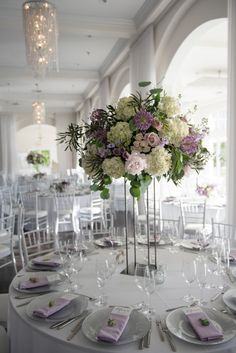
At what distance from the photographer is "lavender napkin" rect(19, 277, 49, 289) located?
6.07ft

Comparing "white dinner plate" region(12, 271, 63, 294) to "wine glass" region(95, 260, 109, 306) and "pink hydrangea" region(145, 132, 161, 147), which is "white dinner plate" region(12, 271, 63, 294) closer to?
"wine glass" region(95, 260, 109, 306)

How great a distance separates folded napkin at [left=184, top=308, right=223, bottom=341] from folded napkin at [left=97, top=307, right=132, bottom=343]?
11.3 inches

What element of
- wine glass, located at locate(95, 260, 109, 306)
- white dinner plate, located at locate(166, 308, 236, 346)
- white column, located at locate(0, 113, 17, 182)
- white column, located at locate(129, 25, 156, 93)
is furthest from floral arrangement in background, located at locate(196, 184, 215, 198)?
white column, located at locate(0, 113, 17, 182)

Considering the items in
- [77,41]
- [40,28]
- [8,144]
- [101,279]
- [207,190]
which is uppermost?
[77,41]

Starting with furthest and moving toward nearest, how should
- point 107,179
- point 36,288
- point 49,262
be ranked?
point 49,262, point 107,179, point 36,288

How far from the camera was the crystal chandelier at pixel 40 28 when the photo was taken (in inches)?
165

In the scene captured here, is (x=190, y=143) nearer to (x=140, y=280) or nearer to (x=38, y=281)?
(x=140, y=280)

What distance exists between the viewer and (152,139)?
173 cm

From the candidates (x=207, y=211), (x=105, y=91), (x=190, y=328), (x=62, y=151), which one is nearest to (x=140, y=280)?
(x=190, y=328)

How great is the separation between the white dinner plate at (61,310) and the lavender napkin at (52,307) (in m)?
0.02

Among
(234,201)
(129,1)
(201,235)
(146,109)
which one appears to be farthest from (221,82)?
(146,109)

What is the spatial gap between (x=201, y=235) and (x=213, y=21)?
10.2 feet

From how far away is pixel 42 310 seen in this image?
153cm

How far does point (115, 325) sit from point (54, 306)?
A: 0.35 m
